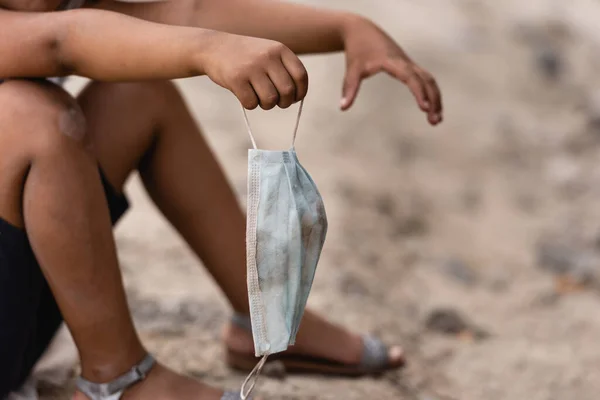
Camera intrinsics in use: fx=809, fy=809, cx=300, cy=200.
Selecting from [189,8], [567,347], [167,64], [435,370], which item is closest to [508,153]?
[567,347]

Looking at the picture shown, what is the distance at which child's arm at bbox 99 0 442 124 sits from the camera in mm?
1124

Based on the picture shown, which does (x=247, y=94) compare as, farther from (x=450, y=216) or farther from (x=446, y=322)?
(x=450, y=216)

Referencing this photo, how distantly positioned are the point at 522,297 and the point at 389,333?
1.57 ft

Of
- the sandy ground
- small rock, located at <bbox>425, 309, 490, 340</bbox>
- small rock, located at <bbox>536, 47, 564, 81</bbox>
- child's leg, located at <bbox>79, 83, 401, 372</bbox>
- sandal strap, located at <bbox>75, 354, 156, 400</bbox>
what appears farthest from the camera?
small rock, located at <bbox>536, 47, 564, 81</bbox>

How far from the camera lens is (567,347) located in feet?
5.24

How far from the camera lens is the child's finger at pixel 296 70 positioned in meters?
0.83

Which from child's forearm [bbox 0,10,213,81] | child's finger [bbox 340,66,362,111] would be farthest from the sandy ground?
child's forearm [bbox 0,10,213,81]

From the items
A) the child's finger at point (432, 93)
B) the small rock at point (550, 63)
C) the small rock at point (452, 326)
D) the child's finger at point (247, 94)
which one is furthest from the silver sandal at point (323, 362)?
the small rock at point (550, 63)

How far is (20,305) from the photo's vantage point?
104cm

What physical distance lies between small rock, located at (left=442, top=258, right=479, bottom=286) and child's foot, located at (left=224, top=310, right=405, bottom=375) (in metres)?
0.68

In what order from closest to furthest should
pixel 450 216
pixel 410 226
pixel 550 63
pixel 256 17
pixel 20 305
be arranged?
pixel 20 305, pixel 256 17, pixel 410 226, pixel 450 216, pixel 550 63

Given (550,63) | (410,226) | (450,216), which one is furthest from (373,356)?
(550,63)

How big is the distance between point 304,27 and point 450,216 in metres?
1.31

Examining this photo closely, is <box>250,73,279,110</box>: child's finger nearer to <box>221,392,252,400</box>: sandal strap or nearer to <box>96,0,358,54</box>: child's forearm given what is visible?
<box>96,0,358,54</box>: child's forearm
